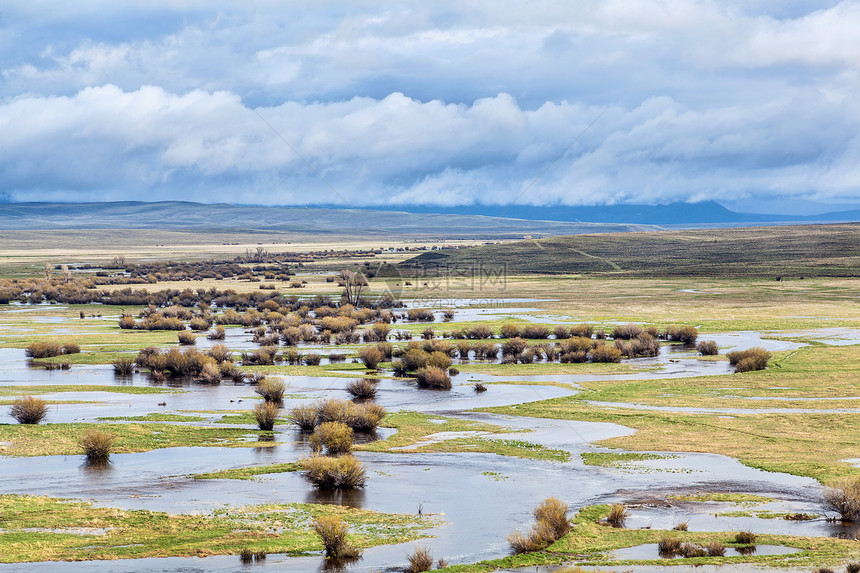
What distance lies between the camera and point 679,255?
126375mm

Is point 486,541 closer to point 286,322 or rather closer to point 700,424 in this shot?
point 700,424

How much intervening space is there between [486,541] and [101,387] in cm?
2208

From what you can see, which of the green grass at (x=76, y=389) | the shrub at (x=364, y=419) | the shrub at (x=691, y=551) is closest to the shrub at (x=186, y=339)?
the green grass at (x=76, y=389)

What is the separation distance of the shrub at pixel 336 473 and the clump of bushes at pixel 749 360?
21192 millimetres

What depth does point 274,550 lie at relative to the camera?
1686 cm

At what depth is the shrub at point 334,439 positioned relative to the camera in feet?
80.3

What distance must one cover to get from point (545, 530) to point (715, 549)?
2940 millimetres

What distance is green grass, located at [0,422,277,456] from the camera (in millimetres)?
24672

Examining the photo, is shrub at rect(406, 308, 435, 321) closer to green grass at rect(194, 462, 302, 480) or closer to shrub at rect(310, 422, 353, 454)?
shrub at rect(310, 422, 353, 454)

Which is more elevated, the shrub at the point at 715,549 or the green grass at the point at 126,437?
the shrub at the point at 715,549

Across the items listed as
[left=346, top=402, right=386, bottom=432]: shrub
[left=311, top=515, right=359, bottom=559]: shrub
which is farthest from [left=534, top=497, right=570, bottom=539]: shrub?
[left=346, top=402, right=386, bottom=432]: shrub

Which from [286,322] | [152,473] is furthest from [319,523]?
[286,322]

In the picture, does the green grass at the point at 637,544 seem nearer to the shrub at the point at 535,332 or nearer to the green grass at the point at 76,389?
the green grass at the point at 76,389

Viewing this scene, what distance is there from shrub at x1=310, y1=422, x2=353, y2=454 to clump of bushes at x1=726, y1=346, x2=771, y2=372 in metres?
19.2
